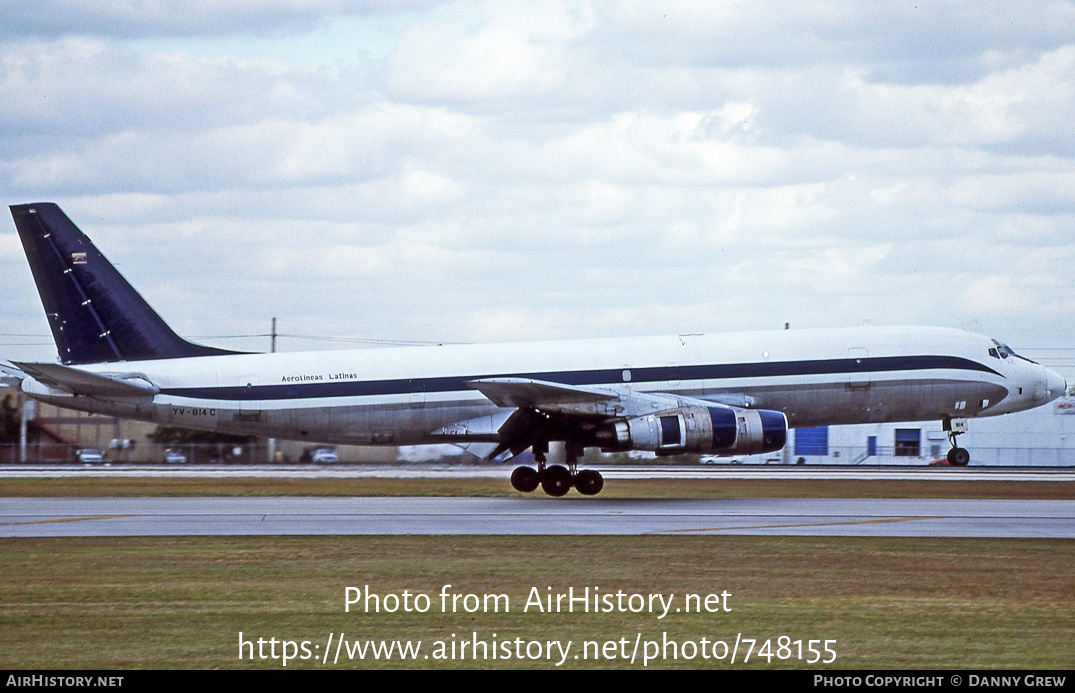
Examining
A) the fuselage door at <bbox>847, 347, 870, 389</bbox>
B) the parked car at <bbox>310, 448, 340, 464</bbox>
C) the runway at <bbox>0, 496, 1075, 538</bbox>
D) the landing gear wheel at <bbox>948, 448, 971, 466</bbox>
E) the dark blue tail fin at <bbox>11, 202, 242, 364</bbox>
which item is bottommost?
the runway at <bbox>0, 496, 1075, 538</bbox>

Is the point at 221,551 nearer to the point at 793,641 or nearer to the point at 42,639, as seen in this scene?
the point at 42,639

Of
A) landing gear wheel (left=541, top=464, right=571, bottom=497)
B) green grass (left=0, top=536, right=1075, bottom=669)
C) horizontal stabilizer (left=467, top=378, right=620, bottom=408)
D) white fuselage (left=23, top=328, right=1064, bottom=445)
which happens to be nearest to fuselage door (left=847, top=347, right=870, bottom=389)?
white fuselage (left=23, top=328, right=1064, bottom=445)

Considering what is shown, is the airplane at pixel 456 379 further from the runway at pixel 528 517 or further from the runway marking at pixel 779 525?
the runway marking at pixel 779 525

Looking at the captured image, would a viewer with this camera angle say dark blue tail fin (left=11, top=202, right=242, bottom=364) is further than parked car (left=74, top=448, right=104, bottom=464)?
No

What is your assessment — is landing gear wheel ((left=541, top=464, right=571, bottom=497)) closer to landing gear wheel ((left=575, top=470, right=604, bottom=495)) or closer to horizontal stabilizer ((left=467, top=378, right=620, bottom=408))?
landing gear wheel ((left=575, top=470, right=604, bottom=495))

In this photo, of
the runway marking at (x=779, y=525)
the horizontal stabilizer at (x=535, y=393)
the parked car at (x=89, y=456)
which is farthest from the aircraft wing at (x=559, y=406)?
the parked car at (x=89, y=456)

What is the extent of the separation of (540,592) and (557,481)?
16.9m

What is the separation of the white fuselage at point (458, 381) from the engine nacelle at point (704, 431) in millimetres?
1913

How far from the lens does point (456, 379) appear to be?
33.0 m

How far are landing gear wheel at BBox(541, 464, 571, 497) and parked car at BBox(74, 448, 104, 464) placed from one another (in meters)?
35.2

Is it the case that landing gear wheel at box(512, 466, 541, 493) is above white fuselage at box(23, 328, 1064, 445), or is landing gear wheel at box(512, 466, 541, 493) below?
below

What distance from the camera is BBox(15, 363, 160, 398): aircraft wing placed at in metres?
31.3

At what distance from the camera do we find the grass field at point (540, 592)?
12102 millimetres
